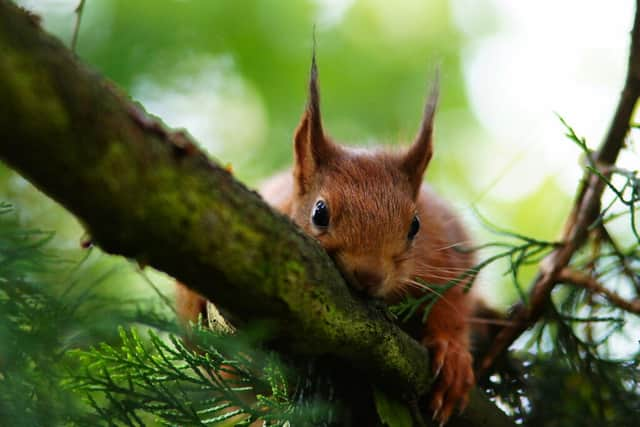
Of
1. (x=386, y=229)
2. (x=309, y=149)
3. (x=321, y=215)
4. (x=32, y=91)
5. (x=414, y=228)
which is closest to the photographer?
(x=32, y=91)

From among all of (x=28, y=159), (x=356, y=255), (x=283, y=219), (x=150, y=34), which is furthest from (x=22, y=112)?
(x=150, y=34)

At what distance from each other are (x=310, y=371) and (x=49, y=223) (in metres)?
2.08

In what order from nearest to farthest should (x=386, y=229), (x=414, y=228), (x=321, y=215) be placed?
(x=386, y=229)
(x=321, y=215)
(x=414, y=228)

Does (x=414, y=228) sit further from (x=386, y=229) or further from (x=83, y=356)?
(x=83, y=356)

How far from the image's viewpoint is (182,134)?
5.24ft

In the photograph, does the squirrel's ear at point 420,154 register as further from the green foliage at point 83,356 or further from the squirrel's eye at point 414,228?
Result: the green foliage at point 83,356

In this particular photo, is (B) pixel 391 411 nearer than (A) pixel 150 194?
No

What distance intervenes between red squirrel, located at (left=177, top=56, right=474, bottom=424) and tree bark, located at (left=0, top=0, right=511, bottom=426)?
0.60m

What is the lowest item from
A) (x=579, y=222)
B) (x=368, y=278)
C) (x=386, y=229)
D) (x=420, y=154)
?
(x=368, y=278)

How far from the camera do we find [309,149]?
3.46 meters

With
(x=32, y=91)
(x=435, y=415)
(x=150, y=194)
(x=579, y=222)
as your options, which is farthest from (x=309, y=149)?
(x=32, y=91)

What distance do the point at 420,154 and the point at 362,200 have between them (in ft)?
1.82

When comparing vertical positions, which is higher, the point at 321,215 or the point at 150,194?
the point at 321,215

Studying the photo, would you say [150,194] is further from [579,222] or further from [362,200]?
[579,222]
